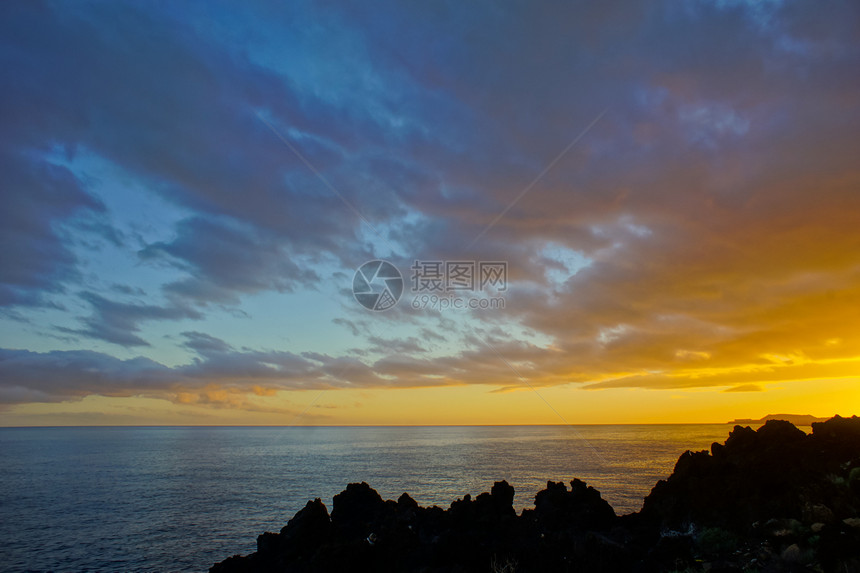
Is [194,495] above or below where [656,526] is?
below

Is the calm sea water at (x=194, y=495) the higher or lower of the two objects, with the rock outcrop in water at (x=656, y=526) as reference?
lower

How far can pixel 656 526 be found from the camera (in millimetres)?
28422

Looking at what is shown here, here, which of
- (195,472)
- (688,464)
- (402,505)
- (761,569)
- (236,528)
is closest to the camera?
(761,569)

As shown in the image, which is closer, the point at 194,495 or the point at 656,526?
the point at 656,526

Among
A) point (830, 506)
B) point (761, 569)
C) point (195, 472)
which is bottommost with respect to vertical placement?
point (195, 472)

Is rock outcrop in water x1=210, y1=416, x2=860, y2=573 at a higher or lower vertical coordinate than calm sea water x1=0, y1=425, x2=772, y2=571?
higher

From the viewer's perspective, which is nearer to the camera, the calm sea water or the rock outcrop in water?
the rock outcrop in water


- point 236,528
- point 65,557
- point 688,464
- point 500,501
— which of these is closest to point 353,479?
point 236,528

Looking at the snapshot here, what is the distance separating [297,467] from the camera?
101 metres

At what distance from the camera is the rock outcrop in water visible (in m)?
21.2

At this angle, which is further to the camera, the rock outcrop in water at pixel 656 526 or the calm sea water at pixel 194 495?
the calm sea water at pixel 194 495

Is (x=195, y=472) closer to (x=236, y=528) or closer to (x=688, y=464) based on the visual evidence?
(x=236, y=528)

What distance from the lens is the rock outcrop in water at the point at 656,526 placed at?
2117 centimetres

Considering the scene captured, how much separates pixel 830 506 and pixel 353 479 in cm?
6736
